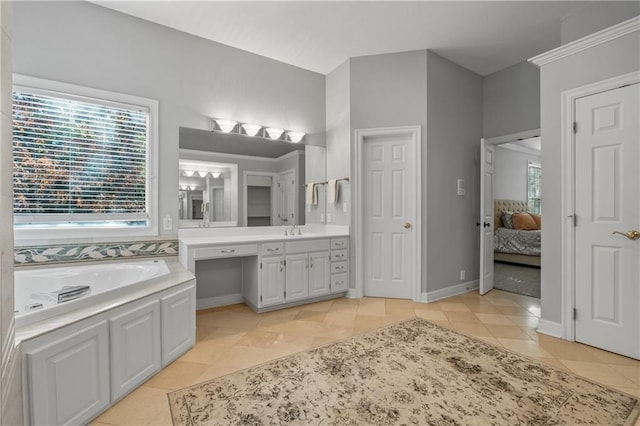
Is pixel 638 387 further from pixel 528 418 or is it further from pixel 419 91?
pixel 419 91

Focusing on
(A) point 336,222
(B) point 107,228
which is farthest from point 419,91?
(B) point 107,228

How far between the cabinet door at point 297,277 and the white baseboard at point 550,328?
228 cm

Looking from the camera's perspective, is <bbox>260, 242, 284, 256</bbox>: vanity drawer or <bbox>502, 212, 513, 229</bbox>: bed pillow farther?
<bbox>502, 212, 513, 229</bbox>: bed pillow

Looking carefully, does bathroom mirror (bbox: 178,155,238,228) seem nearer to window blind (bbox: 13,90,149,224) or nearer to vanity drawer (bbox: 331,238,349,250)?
window blind (bbox: 13,90,149,224)

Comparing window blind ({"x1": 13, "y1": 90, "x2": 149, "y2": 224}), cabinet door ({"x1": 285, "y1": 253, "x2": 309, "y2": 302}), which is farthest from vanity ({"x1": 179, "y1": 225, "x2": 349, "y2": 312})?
window blind ({"x1": 13, "y1": 90, "x2": 149, "y2": 224})

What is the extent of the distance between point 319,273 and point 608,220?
8.63ft

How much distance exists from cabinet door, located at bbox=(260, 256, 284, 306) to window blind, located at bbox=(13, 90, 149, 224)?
131 cm

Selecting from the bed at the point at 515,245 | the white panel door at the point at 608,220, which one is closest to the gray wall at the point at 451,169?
the white panel door at the point at 608,220

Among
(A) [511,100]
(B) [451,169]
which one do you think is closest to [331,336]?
(B) [451,169]

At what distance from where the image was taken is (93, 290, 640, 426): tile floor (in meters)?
1.80

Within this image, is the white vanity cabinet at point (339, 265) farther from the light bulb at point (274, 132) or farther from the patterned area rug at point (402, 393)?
the light bulb at point (274, 132)

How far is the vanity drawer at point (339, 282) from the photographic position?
11.4 feet

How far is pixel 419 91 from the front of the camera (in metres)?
3.47

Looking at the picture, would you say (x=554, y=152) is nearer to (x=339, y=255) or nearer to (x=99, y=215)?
(x=339, y=255)
